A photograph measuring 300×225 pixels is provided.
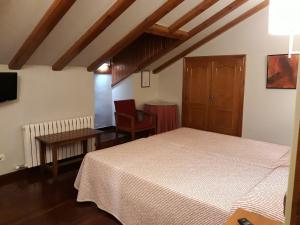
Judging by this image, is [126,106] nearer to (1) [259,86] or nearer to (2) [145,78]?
(2) [145,78]

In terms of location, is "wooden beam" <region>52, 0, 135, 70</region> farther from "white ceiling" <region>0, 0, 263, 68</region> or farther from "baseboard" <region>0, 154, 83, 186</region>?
"baseboard" <region>0, 154, 83, 186</region>

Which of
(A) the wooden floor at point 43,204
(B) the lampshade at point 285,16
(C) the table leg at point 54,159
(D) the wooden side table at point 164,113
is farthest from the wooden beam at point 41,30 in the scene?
(D) the wooden side table at point 164,113

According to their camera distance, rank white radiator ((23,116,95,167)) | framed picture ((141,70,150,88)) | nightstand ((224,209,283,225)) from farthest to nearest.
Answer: framed picture ((141,70,150,88))
white radiator ((23,116,95,167))
nightstand ((224,209,283,225))

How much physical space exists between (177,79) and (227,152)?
292cm

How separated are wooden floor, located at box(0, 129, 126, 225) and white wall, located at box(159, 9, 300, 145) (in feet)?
10.1

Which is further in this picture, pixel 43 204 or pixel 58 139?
pixel 58 139

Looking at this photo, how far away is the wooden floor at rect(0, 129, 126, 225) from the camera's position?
2.43 m

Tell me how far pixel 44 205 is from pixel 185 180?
1.64 metres

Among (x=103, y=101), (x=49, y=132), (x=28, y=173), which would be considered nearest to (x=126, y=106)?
(x=103, y=101)

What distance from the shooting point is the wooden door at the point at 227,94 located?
14.8 ft

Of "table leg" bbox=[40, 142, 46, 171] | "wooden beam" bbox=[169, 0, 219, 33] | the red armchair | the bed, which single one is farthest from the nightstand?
the red armchair

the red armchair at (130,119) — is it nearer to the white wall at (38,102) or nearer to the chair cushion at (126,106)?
the chair cushion at (126,106)

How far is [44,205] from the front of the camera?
8.88ft

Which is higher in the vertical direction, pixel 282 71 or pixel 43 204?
pixel 282 71
